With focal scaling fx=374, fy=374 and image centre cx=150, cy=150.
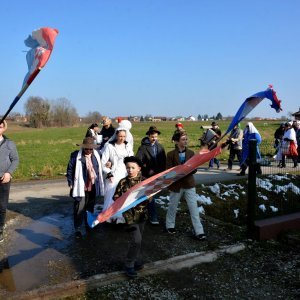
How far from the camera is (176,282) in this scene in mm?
4617

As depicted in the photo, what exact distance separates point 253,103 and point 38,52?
3.03 m

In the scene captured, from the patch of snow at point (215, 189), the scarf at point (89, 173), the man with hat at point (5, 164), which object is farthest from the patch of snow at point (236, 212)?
the man with hat at point (5, 164)

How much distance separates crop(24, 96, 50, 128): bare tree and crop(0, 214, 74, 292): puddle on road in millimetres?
87768

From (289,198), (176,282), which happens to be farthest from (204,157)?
(289,198)

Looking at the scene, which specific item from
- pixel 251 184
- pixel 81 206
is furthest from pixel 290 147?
pixel 81 206

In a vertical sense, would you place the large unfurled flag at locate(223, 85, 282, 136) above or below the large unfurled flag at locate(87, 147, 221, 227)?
above

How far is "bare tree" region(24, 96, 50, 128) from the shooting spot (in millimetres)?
90812

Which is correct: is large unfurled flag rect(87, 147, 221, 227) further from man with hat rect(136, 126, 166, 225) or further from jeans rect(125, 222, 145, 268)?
man with hat rect(136, 126, 166, 225)

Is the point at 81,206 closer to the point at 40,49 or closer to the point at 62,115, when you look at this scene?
the point at 40,49

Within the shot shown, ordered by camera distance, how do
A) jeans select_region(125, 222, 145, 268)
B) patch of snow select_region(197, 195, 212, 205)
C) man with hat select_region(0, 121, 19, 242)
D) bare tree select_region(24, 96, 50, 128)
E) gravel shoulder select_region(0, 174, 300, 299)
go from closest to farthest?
gravel shoulder select_region(0, 174, 300, 299)
jeans select_region(125, 222, 145, 268)
man with hat select_region(0, 121, 19, 242)
patch of snow select_region(197, 195, 212, 205)
bare tree select_region(24, 96, 50, 128)

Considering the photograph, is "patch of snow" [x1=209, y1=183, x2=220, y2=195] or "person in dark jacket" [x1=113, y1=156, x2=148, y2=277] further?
"patch of snow" [x1=209, y1=183, x2=220, y2=195]

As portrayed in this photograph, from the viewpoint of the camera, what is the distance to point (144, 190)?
4.70 metres

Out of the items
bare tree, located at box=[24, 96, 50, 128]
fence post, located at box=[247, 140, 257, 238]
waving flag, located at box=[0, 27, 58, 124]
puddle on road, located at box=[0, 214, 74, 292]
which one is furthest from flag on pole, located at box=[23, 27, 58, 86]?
bare tree, located at box=[24, 96, 50, 128]

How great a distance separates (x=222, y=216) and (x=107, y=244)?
361 cm
